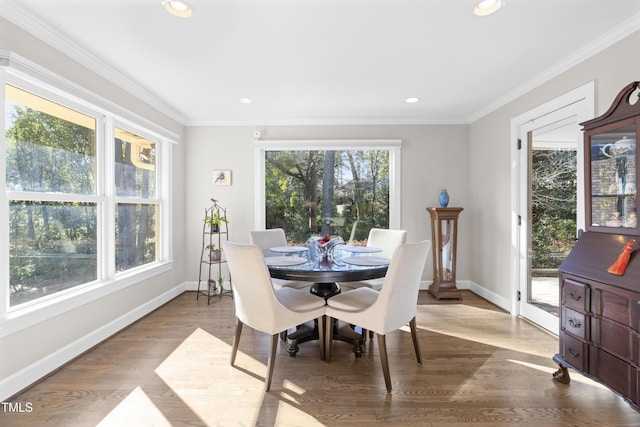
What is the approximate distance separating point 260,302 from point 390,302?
84 cm

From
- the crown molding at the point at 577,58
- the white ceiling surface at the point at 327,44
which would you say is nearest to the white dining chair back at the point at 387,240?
the white ceiling surface at the point at 327,44

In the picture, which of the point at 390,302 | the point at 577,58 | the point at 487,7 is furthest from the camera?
the point at 577,58

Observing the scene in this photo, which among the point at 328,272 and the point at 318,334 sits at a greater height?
the point at 328,272

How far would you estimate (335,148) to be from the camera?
13.7 ft

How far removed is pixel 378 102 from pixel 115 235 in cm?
311

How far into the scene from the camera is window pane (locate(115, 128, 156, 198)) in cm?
302

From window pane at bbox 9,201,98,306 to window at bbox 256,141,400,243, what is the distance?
2109 millimetres

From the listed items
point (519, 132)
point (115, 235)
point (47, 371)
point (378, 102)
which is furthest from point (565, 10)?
point (47, 371)

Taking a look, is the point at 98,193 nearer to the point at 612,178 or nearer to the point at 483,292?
the point at 612,178

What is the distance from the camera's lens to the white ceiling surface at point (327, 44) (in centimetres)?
186

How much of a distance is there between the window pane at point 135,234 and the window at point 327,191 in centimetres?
142

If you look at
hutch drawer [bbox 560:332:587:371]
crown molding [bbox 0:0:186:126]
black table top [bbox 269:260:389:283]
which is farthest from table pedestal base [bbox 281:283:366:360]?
crown molding [bbox 0:0:186:126]

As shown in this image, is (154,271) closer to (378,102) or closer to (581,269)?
(378,102)

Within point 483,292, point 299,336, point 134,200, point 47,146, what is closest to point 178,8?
point 47,146
